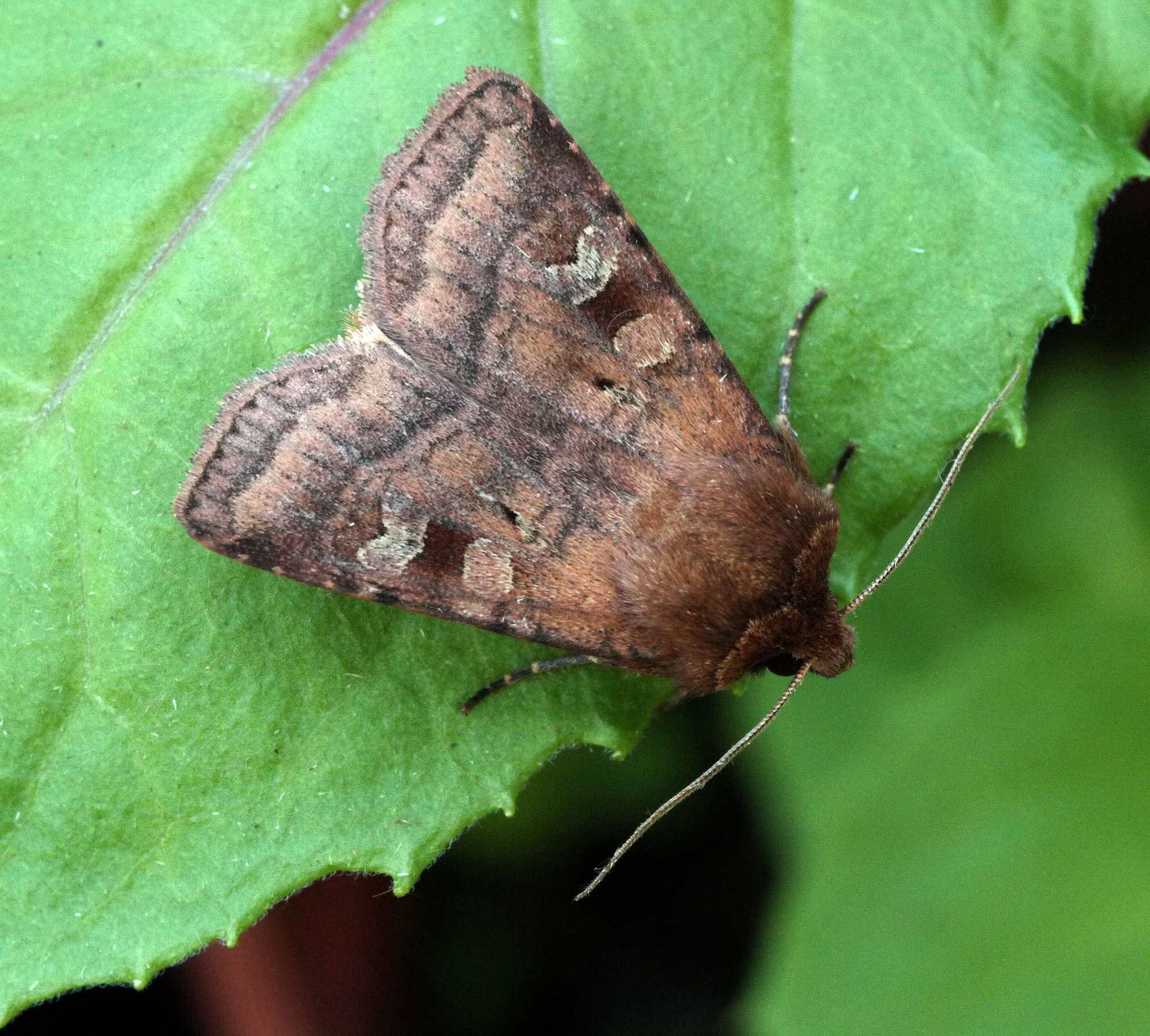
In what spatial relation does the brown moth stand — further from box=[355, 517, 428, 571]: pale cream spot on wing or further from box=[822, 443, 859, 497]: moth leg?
box=[822, 443, 859, 497]: moth leg

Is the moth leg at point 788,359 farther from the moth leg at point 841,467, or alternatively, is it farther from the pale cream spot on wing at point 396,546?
the pale cream spot on wing at point 396,546

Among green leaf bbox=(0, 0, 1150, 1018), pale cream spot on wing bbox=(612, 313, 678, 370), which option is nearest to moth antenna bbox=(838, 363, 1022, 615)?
green leaf bbox=(0, 0, 1150, 1018)

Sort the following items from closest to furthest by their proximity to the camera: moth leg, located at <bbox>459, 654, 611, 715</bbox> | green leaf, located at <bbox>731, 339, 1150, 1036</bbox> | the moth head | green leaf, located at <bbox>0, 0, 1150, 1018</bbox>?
green leaf, located at <bbox>0, 0, 1150, 1018</bbox>
the moth head
moth leg, located at <bbox>459, 654, 611, 715</bbox>
green leaf, located at <bbox>731, 339, 1150, 1036</bbox>

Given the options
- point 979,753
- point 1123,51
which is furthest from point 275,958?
point 1123,51

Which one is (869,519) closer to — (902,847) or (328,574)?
(902,847)

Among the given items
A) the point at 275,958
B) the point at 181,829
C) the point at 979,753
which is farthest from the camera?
the point at 275,958

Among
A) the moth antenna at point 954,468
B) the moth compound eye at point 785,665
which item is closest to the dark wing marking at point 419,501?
the moth compound eye at point 785,665
